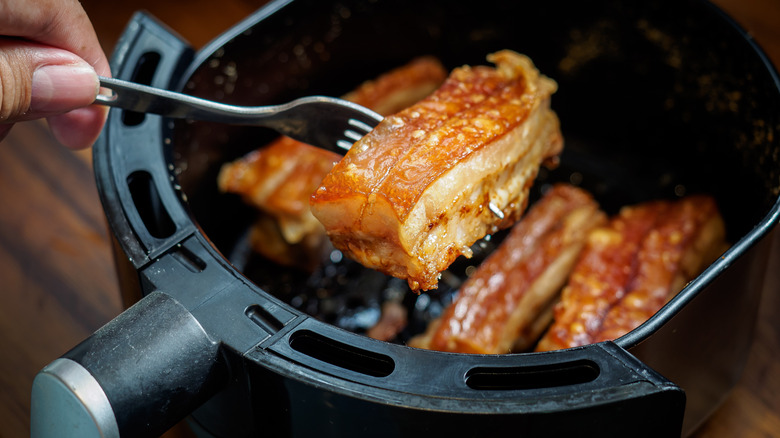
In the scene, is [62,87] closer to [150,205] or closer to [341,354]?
[150,205]

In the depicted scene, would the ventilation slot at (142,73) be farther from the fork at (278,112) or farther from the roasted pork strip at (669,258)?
the roasted pork strip at (669,258)

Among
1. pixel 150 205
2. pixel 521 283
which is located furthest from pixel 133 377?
pixel 521 283

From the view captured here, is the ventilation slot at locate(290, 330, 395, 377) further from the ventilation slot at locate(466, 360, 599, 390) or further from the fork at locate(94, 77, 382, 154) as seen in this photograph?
the fork at locate(94, 77, 382, 154)

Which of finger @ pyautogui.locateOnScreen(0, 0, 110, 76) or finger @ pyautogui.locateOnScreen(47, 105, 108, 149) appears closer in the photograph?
finger @ pyautogui.locateOnScreen(0, 0, 110, 76)

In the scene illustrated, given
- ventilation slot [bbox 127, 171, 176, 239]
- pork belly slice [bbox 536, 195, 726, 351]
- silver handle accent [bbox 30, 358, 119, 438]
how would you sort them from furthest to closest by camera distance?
pork belly slice [bbox 536, 195, 726, 351] < ventilation slot [bbox 127, 171, 176, 239] < silver handle accent [bbox 30, 358, 119, 438]

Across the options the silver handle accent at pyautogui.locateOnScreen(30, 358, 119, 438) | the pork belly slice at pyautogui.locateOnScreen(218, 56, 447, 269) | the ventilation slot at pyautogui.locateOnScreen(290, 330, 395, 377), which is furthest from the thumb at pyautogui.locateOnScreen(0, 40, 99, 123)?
the pork belly slice at pyautogui.locateOnScreen(218, 56, 447, 269)

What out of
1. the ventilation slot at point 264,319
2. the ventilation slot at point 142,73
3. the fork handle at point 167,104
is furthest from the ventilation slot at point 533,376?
the ventilation slot at point 142,73

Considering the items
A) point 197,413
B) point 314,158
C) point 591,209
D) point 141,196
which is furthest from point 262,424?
point 591,209

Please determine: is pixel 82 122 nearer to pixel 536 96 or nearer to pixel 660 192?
pixel 536 96
